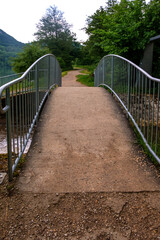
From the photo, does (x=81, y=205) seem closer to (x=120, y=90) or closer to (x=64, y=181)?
(x=64, y=181)

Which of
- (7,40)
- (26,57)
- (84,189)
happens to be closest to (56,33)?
(7,40)

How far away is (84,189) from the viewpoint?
2.72m

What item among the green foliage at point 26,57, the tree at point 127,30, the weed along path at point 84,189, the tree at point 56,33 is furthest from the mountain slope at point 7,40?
the weed along path at point 84,189

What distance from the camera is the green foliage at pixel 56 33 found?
156 ft

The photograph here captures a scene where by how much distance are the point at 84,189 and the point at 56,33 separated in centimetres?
5147

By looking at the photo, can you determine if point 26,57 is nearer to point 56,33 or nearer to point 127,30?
point 127,30

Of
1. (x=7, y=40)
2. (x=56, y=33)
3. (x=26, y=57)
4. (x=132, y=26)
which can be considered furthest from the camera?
(x=56, y=33)

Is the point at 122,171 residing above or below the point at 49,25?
below

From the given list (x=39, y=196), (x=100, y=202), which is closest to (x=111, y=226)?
(x=100, y=202)

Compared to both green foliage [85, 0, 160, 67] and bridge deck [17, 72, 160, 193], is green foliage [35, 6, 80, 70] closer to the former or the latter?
green foliage [85, 0, 160, 67]

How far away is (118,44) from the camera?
1025cm

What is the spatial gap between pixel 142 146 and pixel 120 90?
2.05m

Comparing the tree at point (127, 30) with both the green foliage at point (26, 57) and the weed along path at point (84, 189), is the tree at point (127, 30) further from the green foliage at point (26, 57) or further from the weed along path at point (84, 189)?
the green foliage at point (26, 57)

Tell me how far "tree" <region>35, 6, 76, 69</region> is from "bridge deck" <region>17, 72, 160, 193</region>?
4358 cm
